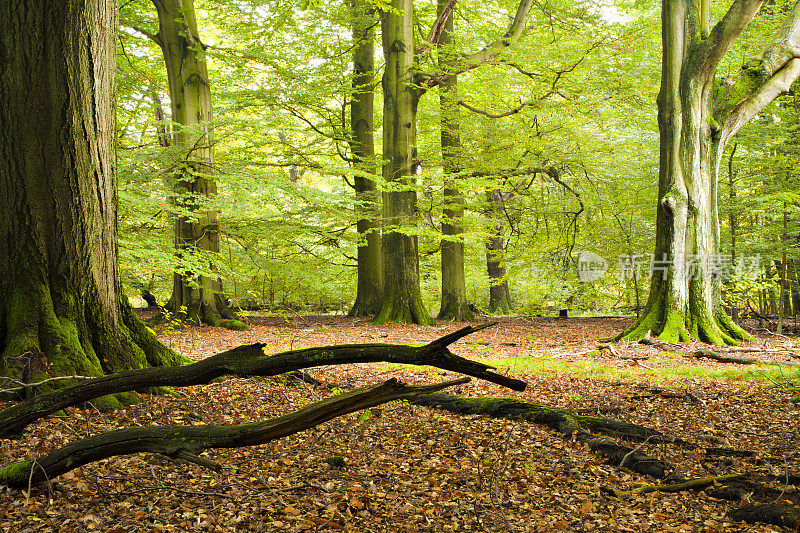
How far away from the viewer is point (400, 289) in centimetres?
1354

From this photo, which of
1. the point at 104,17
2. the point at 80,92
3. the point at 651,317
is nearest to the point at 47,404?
the point at 80,92

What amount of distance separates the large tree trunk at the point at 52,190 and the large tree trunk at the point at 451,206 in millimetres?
10595

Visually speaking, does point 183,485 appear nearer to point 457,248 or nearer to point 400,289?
point 400,289

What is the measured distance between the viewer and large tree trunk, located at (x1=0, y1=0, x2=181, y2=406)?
4297mm

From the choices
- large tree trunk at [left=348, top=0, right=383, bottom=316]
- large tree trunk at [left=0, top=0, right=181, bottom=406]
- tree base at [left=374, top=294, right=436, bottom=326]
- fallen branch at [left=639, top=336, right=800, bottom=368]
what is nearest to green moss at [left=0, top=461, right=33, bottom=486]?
large tree trunk at [left=0, top=0, right=181, bottom=406]

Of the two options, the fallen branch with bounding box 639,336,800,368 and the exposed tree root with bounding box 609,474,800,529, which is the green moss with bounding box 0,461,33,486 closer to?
the exposed tree root with bounding box 609,474,800,529

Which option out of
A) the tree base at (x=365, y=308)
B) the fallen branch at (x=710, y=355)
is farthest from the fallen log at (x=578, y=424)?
the tree base at (x=365, y=308)

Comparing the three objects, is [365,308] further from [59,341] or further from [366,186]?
[59,341]

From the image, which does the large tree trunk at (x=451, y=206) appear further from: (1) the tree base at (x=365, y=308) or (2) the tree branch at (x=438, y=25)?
(1) the tree base at (x=365, y=308)

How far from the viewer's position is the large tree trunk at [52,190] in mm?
4297

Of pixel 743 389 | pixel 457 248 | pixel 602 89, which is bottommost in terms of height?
pixel 743 389

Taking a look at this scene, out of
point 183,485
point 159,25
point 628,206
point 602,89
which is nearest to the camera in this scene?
point 183,485

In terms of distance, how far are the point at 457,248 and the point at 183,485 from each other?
1324 centimetres

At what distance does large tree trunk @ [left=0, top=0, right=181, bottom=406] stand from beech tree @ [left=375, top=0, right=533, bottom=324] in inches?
351
